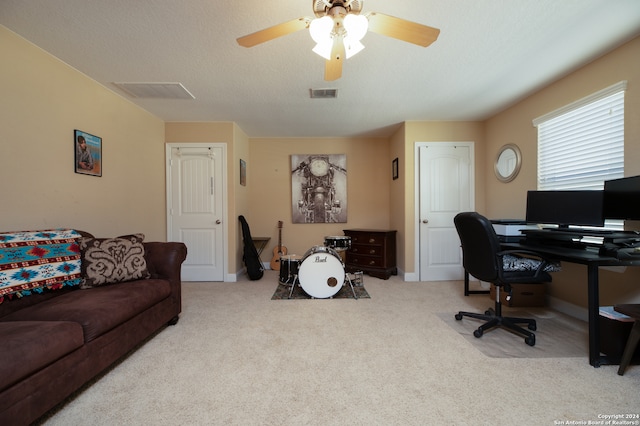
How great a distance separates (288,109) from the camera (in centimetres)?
338

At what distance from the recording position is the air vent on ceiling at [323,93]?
9.39ft

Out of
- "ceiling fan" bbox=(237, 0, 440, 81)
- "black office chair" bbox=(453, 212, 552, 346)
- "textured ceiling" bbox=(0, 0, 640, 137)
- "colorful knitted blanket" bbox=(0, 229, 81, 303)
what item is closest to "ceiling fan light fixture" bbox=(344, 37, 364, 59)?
"ceiling fan" bbox=(237, 0, 440, 81)

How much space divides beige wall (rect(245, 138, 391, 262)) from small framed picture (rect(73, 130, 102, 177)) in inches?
89.0

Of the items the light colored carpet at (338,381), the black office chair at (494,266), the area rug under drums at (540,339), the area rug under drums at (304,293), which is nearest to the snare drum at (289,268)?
the area rug under drums at (304,293)

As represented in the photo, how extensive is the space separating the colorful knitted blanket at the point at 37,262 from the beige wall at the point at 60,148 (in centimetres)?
40

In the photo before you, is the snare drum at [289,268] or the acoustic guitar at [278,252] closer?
the snare drum at [289,268]

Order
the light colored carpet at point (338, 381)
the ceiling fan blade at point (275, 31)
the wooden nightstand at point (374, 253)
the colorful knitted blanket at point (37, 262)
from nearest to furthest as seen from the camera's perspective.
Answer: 1. the light colored carpet at point (338, 381)
2. the ceiling fan blade at point (275, 31)
3. the colorful knitted blanket at point (37, 262)
4. the wooden nightstand at point (374, 253)

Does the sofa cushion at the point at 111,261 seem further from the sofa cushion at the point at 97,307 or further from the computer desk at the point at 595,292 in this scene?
the computer desk at the point at 595,292

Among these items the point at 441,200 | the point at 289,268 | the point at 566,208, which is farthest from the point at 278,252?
the point at 566,208

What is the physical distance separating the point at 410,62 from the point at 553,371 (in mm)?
2611

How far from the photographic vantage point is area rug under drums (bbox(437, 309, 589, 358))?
188cm

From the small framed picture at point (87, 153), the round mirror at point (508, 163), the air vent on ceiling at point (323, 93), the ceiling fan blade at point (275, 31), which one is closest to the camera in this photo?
the ceiling fan blade at point (275, 31)

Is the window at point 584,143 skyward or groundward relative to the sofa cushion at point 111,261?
skyward

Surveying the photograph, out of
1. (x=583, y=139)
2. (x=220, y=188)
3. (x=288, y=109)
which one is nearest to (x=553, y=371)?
(x=583, y=139)
